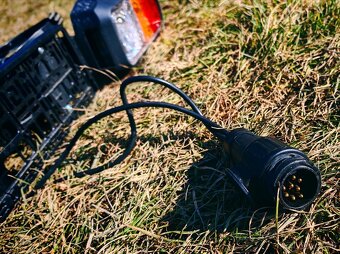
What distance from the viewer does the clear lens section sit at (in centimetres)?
175

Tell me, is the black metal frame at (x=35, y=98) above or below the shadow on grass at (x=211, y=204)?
above

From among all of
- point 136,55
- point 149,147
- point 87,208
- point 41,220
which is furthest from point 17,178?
point 136,55

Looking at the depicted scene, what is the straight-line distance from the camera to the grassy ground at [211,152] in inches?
43.3

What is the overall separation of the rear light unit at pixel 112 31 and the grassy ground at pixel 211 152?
0.52 feet

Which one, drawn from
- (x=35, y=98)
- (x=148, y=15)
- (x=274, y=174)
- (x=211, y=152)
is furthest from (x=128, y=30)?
(x=274, y=174)

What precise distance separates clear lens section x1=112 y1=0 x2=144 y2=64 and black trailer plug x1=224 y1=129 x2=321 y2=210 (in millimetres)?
986

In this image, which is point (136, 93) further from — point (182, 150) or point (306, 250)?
point (306, 250)

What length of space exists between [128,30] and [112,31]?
0.12 meters

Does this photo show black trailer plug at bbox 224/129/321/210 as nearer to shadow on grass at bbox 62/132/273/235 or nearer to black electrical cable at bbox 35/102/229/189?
shadow on grass at bbox 62/132/273/235

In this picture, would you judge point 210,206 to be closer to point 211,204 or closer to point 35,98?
point 211,204

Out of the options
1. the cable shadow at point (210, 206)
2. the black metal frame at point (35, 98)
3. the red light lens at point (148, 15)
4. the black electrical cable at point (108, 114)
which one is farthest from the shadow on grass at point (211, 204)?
the red light lens at point (148, 15)

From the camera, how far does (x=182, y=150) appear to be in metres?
1.41

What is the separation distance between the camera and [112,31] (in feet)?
5.65

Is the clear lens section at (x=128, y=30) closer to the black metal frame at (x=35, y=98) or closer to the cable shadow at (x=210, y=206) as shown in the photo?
the black metal frame at (x=35, y=98)
